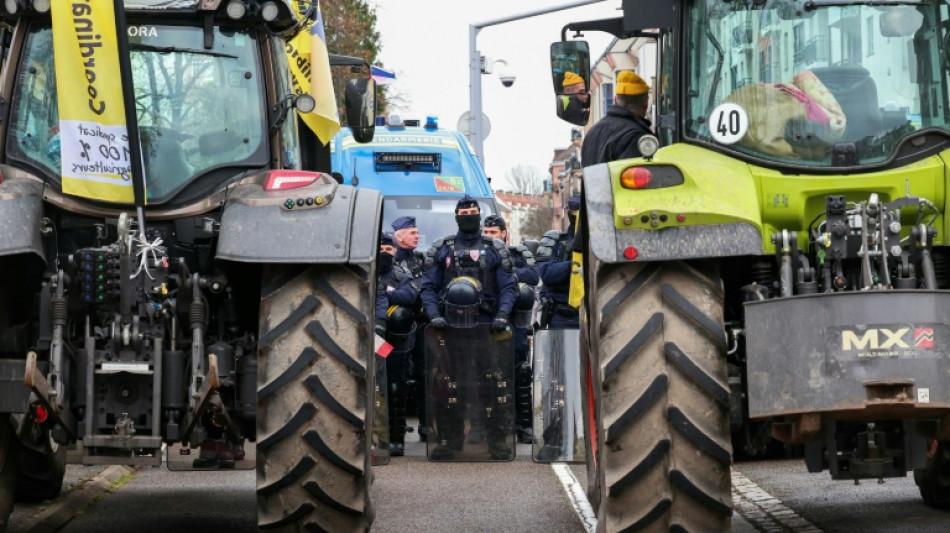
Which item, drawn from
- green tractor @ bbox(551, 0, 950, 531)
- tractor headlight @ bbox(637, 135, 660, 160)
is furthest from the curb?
tractor headlight @ bbox(637, 135, 660, 160)

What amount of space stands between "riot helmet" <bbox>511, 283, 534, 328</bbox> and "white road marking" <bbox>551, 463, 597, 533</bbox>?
5.89 ft

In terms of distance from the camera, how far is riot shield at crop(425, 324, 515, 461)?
1462cm

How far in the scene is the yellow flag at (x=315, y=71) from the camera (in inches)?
417

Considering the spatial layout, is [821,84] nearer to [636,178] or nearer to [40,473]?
[636,178]

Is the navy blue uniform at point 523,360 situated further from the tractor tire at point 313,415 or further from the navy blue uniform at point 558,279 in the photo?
the tractor tire at point 313,415

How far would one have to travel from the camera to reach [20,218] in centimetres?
858

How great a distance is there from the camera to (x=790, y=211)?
27.3 ft

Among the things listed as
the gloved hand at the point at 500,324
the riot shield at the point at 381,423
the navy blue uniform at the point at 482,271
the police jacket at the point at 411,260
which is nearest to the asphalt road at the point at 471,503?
the riot shield at the point at 381,423

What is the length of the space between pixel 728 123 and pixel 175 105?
2.77 meters

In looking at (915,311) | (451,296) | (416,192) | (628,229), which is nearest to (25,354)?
(628,229)

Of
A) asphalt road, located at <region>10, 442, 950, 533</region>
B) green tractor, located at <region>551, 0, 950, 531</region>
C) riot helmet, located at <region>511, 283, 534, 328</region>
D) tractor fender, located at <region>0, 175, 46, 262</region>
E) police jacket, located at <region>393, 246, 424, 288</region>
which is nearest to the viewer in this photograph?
green tractor, located at <region>551, 0, 950, 531</region>

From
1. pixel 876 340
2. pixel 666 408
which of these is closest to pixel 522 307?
pixel 666 408

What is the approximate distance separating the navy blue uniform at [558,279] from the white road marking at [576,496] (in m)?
2.05

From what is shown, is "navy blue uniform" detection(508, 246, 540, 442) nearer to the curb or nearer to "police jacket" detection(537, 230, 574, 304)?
"police jacket" detection(537, 230, 574, 304)
